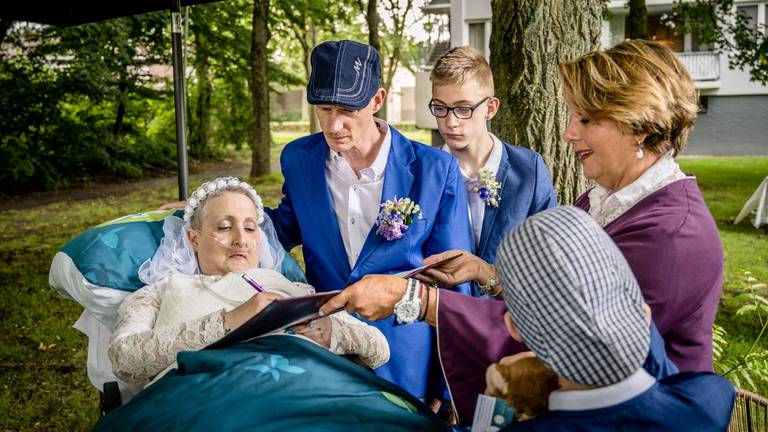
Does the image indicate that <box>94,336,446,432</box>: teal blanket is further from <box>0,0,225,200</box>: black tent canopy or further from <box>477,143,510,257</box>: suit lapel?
<box>0,0,225,200</box>: black tent canopy

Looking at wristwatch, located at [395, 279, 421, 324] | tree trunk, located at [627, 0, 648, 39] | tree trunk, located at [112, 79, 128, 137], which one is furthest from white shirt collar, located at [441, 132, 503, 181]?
tree trunk, located at [112, 79, 128, 137]

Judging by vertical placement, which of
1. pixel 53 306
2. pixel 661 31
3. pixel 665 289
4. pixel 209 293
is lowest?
pixel 53 306

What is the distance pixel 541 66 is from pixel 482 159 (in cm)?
134

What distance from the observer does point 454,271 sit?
2.83m

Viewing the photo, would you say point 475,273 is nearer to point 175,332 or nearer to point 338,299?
point 338,299

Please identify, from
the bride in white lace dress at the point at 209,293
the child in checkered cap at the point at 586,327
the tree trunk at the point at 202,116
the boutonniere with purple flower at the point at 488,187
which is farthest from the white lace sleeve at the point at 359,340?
the tree trunk at the point at 202,116

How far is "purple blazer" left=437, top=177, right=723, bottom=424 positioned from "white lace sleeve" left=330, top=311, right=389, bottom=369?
0.67 m

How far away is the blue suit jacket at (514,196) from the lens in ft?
10.9

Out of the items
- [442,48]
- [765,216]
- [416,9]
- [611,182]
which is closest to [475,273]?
[611,182]

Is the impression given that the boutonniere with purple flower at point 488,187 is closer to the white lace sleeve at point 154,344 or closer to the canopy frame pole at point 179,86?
the white lace sleeve at point 154,344

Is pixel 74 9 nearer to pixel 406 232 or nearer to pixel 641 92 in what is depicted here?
pixel 406 232

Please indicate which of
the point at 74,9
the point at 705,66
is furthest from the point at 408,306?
the point at 705,66

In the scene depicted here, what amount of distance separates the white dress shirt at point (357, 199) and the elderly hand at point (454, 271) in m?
0.41

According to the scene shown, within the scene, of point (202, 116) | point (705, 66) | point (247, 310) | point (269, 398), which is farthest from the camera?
point (705, 66)
